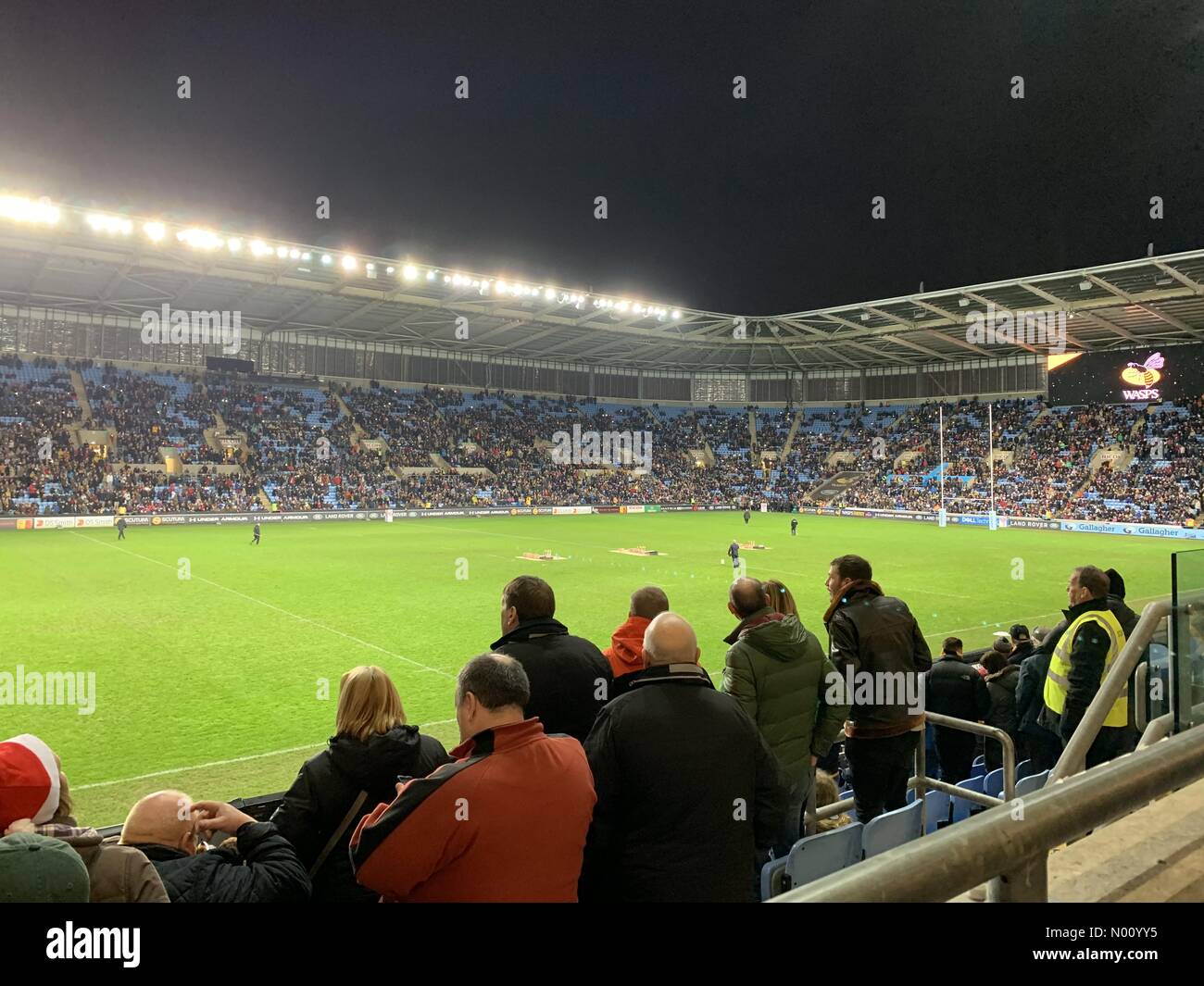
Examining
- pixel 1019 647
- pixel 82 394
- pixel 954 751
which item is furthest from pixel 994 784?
pixel 82 394

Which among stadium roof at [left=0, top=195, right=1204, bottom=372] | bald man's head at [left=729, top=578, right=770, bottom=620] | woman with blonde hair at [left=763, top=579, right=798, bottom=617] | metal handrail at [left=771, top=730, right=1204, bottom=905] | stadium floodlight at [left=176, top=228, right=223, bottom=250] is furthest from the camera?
stadium roof at [left=0, top=195, right=1204, bottom=372]

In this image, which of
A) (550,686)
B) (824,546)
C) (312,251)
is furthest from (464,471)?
(550,686)

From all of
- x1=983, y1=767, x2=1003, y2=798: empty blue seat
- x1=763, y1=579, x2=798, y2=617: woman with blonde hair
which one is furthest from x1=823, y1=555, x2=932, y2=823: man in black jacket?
x1=983, y1=767, x2=1003, y2=798: empty blue seat

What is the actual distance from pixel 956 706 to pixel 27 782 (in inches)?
257

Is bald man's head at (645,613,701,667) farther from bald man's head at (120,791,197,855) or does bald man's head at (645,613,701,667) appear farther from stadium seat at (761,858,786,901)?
bald man's head at (120,791,197,855)

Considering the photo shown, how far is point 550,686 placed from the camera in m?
4.32

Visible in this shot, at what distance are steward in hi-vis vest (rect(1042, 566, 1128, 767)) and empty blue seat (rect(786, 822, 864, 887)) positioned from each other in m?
2.88

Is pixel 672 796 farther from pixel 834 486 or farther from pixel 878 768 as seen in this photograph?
pixel 834 486

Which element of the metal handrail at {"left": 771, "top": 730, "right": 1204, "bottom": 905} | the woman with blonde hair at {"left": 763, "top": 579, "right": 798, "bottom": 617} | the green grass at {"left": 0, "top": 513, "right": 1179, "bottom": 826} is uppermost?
the woman with blonde hair at {"left": 763, "top": 579, "right": 798, "bottom": 617}

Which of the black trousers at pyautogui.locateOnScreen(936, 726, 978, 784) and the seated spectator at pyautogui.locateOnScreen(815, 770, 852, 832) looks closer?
the seated spectator at pyautogui.locateOnScreen(815, 770, 852, 832)

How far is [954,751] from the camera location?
680 cm

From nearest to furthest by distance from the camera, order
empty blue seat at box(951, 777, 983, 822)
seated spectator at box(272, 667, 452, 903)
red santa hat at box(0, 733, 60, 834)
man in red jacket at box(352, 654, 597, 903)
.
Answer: man in red jacket at box(352, 654, 597, 903) → red santa hat at box(0, 733, 60, 834) → seated spectator at box(272, 667, 452, 903) → empty blue seat at box(951, 777, 983, 822)

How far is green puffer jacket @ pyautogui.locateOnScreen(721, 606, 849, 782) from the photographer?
4789 mm

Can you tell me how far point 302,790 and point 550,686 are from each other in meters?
1.33
